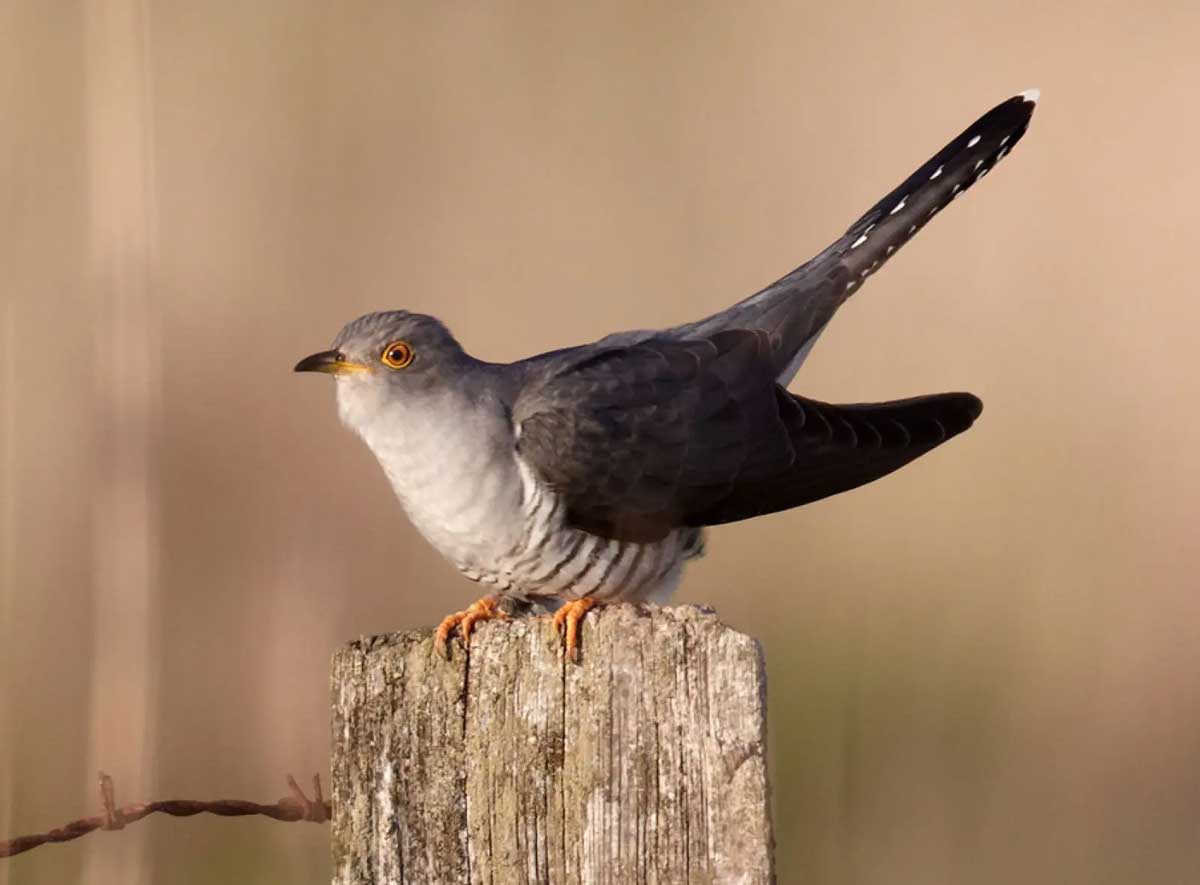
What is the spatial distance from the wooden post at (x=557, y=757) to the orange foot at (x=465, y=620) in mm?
20

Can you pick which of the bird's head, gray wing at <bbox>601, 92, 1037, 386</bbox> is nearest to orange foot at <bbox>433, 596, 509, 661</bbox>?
the bird's head

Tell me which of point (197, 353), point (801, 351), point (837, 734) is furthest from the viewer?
point (197, 353)

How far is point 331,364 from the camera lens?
3.04 m

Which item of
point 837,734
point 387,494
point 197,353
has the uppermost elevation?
point 197,353

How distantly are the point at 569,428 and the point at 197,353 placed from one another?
198 cm

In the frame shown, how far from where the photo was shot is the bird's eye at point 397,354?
307cm

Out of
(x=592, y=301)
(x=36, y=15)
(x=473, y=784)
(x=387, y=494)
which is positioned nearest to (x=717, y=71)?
(x=592, y=301)

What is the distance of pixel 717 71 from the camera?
5734 mm

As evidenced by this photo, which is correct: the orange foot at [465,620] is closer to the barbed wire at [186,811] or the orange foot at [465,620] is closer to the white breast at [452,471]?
the white breast at [452,471]

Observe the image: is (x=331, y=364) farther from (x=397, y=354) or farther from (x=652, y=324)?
(x=652, y=324)

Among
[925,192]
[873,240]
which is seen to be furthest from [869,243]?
[925,192]

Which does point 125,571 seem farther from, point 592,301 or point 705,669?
point 592,301

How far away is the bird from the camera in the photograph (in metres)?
2.95

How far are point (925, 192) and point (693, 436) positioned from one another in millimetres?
988
